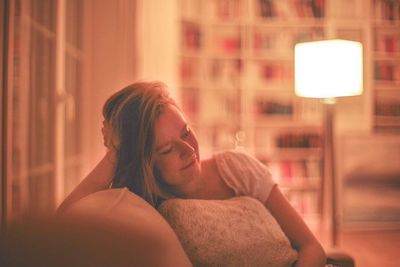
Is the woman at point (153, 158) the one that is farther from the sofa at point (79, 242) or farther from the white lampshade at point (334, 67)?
the white lampshade at point (334, 67)

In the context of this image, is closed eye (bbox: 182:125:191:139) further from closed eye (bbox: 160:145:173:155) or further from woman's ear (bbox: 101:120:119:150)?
woman's ear (bbox: 101:120:119:150)

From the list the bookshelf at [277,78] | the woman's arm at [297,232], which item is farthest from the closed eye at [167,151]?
the bookshelf at [277,78]

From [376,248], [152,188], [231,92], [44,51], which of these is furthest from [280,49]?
[152,188]

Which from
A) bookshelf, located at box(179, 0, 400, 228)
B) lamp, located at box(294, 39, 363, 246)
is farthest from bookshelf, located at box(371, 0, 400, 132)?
lamp, located at box(294, 39, 363, 246)

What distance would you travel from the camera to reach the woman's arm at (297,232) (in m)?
1.03

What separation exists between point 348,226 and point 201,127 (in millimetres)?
1558

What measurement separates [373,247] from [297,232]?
6.17 ft

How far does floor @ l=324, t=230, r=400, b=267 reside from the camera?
212 centimetres

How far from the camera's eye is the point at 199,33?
12.2ft

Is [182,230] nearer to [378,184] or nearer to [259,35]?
[378,184]

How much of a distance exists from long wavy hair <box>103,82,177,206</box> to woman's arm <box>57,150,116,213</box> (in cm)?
2

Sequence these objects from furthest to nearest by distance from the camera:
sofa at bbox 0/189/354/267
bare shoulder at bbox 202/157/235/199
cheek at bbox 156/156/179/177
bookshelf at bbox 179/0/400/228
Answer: bookshelf at bbox 179/0/400/228 → bare shoulder at bbox 202/157/235/199 → cheek at bbox 156/156/179/177 → sofa at bbox 0/189/354/267

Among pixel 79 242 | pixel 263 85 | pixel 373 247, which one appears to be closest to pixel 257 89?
pixel 263 85

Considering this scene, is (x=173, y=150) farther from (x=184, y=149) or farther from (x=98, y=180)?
(x=98, y=180)
